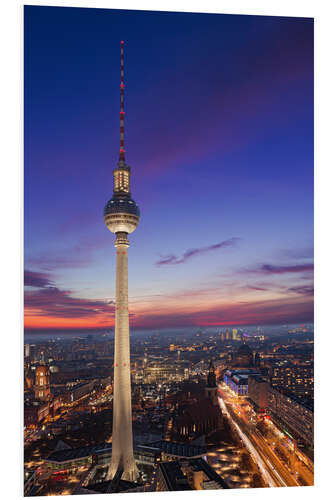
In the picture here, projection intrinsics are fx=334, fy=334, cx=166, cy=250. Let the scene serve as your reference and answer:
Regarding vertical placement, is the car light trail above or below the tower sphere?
below

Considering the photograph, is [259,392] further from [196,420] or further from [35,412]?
[35,412]

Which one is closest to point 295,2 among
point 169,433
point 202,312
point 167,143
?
point 167,143

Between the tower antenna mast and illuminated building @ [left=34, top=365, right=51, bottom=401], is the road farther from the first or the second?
the tower antenna mast

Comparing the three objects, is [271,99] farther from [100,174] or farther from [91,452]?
[91,452]

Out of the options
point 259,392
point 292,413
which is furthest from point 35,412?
point 259,392

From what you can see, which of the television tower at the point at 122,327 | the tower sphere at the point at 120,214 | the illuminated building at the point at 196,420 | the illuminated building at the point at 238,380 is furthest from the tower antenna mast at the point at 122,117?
the illuminated building at the point at 238,380

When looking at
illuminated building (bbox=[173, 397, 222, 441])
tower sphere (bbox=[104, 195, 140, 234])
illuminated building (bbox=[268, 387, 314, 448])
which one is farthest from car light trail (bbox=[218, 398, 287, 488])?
tower sphere (bbox=[104, 195, 140, 234])

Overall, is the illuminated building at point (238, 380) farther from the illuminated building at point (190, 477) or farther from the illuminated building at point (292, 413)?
the illuminated building at point (190, 477)
